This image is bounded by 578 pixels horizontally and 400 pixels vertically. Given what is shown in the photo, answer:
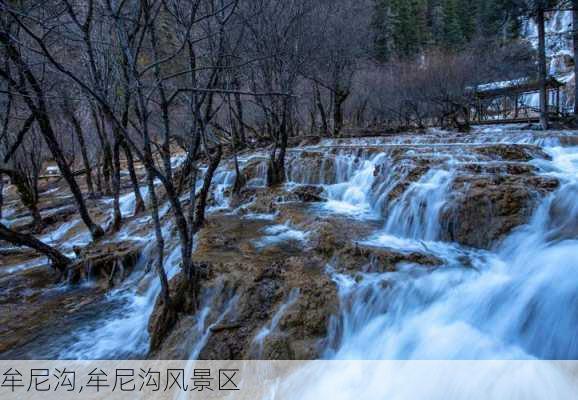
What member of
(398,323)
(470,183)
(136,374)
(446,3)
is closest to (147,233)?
(136,374)

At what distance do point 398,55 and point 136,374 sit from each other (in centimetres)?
4671

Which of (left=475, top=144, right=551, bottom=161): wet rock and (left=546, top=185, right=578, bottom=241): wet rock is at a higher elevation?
(left=475, top=144, right=551, bottom=161): wet rock

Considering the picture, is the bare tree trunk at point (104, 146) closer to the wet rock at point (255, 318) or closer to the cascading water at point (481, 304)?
the wet rock at point (255, 318)

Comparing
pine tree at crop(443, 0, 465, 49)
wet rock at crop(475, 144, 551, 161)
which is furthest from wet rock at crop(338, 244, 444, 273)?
pine tree at crop(443, 0, 465, 49)

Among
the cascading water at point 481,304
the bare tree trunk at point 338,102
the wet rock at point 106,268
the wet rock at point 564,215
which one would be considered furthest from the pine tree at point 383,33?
the wet rock at point 106,268

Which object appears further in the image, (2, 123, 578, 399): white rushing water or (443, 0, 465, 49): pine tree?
(443, 0, 465, 49): pine tree

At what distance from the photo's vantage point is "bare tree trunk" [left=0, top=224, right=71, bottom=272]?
5.98 metres

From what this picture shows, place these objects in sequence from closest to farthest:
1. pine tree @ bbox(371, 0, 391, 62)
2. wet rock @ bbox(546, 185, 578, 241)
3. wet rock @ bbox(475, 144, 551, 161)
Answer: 1. wet rock @ bbox(546, 185, 578, 241)
2. wet rock @ bbox(475, 144, 551, 161)
3. pine tree @ bbox(371, 0, 391, 62)

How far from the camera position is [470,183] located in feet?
21.2

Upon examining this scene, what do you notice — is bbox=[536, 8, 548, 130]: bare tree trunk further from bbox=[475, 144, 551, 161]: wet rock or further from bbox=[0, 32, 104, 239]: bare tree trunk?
bbox=[0, 32, 104, 239]: bare tree trunk

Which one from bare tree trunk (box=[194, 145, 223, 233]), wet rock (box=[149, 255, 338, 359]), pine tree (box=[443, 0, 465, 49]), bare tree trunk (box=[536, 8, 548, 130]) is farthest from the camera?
pine tree (box=[443, 0, 465, 49])

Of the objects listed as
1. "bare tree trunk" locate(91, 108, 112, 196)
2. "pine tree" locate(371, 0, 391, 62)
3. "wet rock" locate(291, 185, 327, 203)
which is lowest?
"wet rock" locate(291, 185, 327, 203)

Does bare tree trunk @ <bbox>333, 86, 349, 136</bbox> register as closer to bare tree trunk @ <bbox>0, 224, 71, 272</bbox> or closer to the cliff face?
bare tree trunk @ <bbox>0, 224, 71, 272</bbox>

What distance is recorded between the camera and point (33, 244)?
6.43 metres
